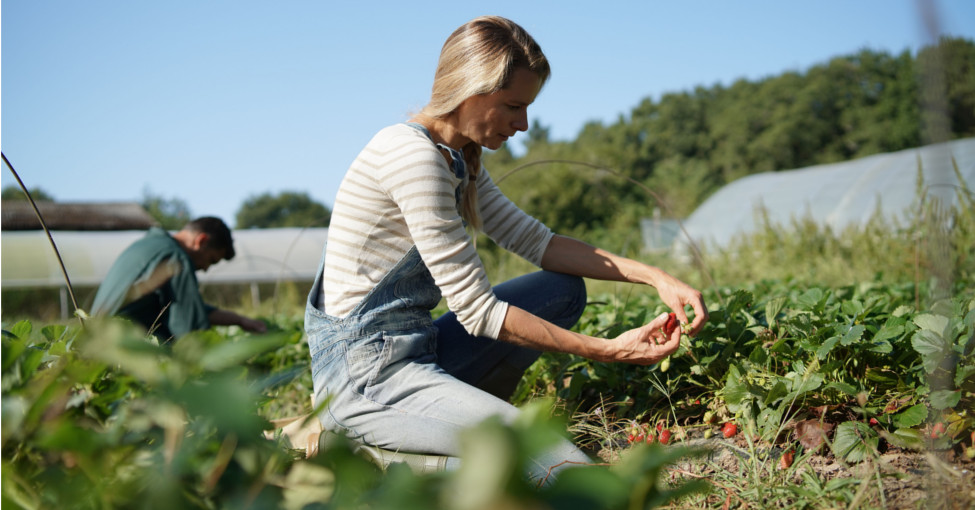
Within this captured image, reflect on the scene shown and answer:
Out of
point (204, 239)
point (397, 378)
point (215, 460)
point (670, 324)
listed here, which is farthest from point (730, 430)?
point (204, 239)

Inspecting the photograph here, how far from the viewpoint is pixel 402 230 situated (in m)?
1.49

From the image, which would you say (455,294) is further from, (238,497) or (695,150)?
(695,150)

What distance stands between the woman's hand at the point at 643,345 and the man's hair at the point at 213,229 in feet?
8.90

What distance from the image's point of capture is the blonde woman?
1.36m

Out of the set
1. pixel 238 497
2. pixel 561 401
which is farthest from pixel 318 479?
pixel 561 401

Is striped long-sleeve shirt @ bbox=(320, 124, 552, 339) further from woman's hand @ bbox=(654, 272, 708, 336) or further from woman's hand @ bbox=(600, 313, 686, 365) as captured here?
woman's hand @ bbox=(654, 272, 708, 336)

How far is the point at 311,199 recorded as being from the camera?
49344 millimetres

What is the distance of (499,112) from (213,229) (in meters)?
2.49

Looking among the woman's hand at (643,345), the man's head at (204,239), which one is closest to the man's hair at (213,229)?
the man's head at (204,239)

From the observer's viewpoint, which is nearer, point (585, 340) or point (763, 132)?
point (585, 340)

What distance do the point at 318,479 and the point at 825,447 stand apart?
1.25 metres

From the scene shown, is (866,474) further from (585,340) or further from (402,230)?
(402,230)

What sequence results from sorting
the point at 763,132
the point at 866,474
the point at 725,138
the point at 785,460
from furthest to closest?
1. the point at 725,138
2. the point at 763,132
3. the point at 785,460
4. the point at 866,474

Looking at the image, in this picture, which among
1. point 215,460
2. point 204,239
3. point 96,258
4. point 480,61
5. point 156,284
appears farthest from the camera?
point 96,258
